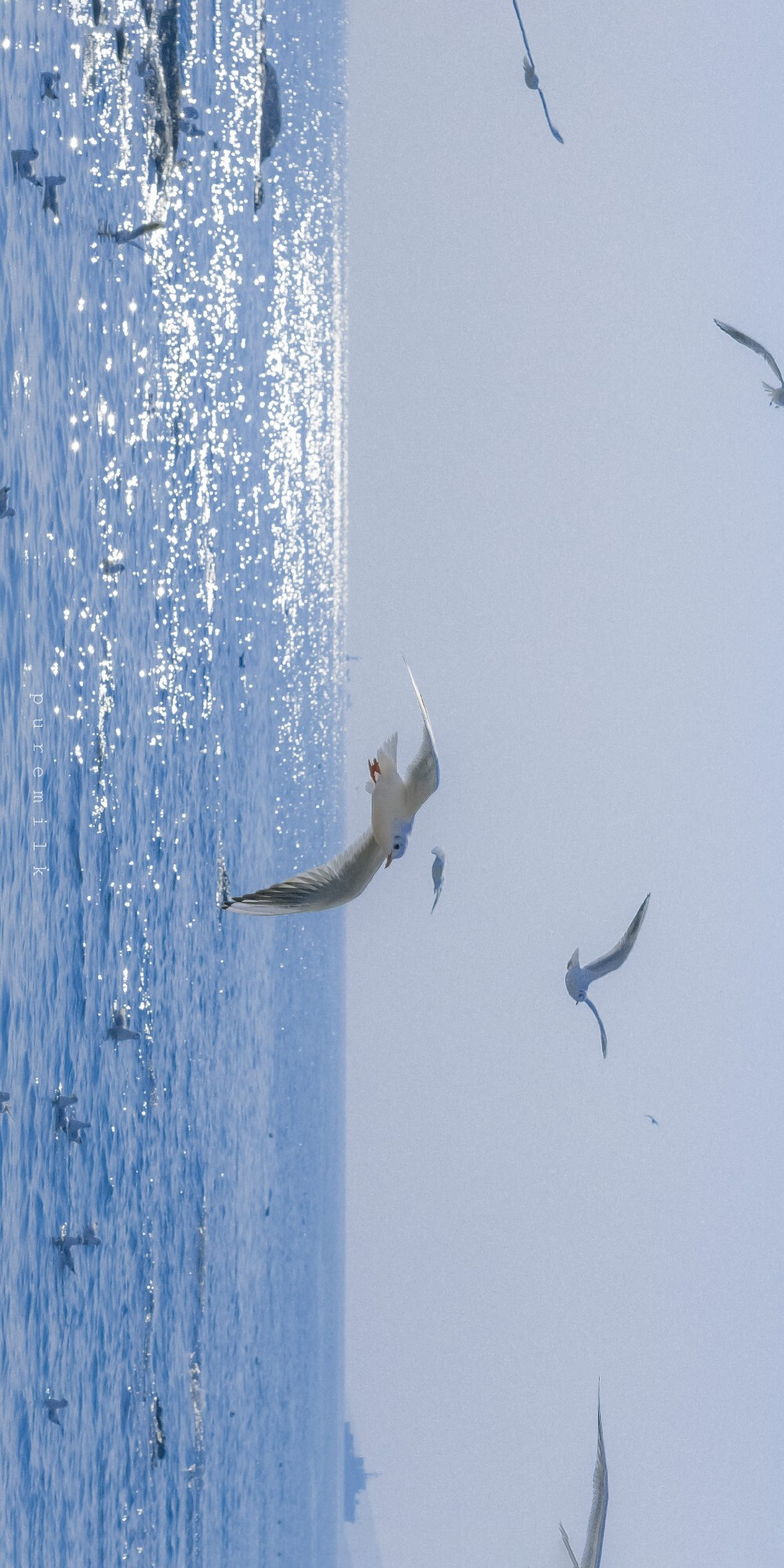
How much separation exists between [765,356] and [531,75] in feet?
1.02

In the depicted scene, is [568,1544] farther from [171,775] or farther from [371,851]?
[171,775]

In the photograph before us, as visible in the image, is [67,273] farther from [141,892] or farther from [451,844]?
[451,844]

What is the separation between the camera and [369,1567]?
108cm

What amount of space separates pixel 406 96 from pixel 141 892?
83cm

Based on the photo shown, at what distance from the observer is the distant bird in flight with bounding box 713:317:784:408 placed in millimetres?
1011

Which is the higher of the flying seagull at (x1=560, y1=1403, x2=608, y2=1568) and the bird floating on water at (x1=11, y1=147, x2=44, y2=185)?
the bird floating on water at (x1=11, y1=147, x2=44, y2=185)

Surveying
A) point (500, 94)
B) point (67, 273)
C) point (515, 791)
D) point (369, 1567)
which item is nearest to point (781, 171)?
point (500, 94)

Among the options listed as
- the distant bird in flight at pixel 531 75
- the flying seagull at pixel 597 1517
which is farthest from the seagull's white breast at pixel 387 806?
the distant bird in flight at pixel 531 75

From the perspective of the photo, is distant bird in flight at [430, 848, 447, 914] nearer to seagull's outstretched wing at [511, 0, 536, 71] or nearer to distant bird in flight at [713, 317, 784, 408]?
distant bird in flight at [713, 317, 784, 408]

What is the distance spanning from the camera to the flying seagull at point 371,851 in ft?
2.06

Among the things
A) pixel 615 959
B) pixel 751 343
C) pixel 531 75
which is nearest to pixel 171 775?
pixel 615 959

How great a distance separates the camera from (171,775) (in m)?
0.64

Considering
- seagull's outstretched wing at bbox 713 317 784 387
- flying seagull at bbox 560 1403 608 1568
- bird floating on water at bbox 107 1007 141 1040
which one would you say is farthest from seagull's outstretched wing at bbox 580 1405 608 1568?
seagull's outstretched wing at bbox 713 317 784 387

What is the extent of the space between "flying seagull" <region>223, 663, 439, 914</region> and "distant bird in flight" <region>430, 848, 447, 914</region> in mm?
210
